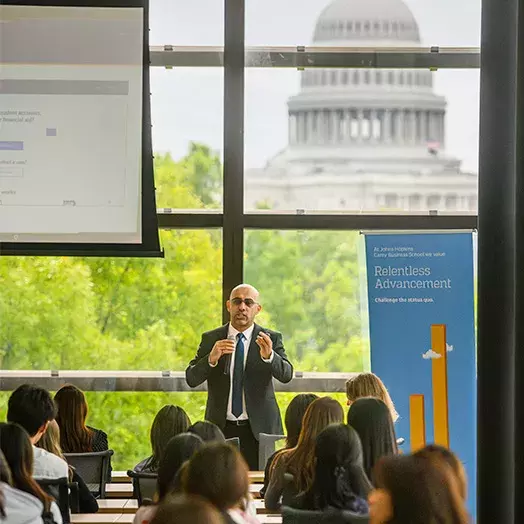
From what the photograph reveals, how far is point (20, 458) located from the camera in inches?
139

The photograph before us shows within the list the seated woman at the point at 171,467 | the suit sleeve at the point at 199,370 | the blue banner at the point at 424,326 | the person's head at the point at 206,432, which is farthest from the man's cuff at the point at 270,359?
the seated woman at the point at 171,467

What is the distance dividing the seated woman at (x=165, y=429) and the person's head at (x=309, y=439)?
0.52 m

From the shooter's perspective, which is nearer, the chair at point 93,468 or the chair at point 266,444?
the chair at point 93,468

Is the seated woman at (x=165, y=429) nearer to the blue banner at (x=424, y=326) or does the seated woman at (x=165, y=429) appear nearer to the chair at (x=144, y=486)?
the chair at (x=144, y=486)

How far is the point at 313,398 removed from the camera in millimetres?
4281

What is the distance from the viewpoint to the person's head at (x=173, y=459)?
3232 mm

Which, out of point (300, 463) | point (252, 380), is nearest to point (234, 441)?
point (252, 380)

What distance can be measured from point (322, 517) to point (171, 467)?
569mm

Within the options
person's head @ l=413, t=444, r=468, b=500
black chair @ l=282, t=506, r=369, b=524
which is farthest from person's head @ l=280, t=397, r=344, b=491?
person's head @ l=413, t=444, r=468, b=500

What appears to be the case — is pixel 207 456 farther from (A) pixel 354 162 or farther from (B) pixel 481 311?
(A) pixel 354 162

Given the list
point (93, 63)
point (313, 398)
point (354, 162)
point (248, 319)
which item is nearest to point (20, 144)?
point (93, 63)

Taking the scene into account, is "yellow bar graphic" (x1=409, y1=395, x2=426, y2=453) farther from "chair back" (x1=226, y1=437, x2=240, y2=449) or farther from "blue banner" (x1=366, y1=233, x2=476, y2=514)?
"chair back" (x1=226, y1=437, x2=240, y2=449)

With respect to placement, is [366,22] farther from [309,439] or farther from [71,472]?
[71,472]

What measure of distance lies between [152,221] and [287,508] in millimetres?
2676
